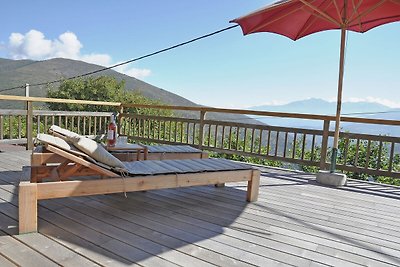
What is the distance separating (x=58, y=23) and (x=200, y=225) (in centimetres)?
2609

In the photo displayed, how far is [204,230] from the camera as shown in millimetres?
2205

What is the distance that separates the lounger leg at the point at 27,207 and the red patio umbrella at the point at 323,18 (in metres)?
3.14

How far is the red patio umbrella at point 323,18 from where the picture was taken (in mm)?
3895

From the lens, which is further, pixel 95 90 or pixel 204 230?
pixel 95 90

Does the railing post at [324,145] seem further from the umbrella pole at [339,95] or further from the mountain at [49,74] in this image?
the mountain at [49,74]

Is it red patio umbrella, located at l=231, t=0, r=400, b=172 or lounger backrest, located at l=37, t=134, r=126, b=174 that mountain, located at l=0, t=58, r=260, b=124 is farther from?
lounger backrest, located at l=37, t=134, r=126, b=174

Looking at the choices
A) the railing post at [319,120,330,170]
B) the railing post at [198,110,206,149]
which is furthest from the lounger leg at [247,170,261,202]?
the railing post at [198,110,206,149]

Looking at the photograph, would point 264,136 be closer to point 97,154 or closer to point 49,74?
point 97,154

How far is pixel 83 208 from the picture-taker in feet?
8.39

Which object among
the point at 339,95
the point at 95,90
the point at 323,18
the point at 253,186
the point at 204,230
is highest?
the point at 323,18

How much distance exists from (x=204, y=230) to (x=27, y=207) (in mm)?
1181

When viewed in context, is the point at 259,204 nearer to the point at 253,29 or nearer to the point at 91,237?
the point at 91,237

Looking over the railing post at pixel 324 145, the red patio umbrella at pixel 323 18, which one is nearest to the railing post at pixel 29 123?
the red patio umbrella at pixel 323 18

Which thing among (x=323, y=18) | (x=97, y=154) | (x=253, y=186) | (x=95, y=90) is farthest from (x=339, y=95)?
(x=95, y=90)
